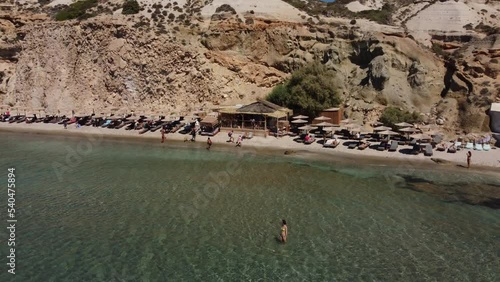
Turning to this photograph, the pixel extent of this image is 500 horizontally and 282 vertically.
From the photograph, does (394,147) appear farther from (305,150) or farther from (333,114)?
(333,114)

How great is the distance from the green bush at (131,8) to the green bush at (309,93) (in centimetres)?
2532

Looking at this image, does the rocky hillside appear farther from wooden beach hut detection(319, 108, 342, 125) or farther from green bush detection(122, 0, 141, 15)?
wooden beach hut detection(319, 108, 342, 125)

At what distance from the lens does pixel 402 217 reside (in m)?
20.8

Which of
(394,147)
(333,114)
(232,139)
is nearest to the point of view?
(394,147)

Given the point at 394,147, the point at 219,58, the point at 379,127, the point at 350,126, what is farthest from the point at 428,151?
the point at 219,58

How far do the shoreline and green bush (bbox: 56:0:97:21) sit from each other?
2036 centimetres

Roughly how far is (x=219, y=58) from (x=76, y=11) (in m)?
24.4

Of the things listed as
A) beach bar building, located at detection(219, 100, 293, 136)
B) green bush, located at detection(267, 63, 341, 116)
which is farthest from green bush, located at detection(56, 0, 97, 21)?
green bush, located at detection(267, 63, 341, 116)

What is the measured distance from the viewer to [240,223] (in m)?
19.9

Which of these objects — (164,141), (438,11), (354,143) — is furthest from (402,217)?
(438,11)

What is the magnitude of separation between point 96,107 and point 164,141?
56.3 feet

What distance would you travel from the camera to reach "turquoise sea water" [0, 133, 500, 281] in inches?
627

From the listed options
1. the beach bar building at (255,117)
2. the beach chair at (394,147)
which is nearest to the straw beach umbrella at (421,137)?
the beach chair at (394,147)

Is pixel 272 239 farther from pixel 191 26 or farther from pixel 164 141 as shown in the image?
pixel 191 26
